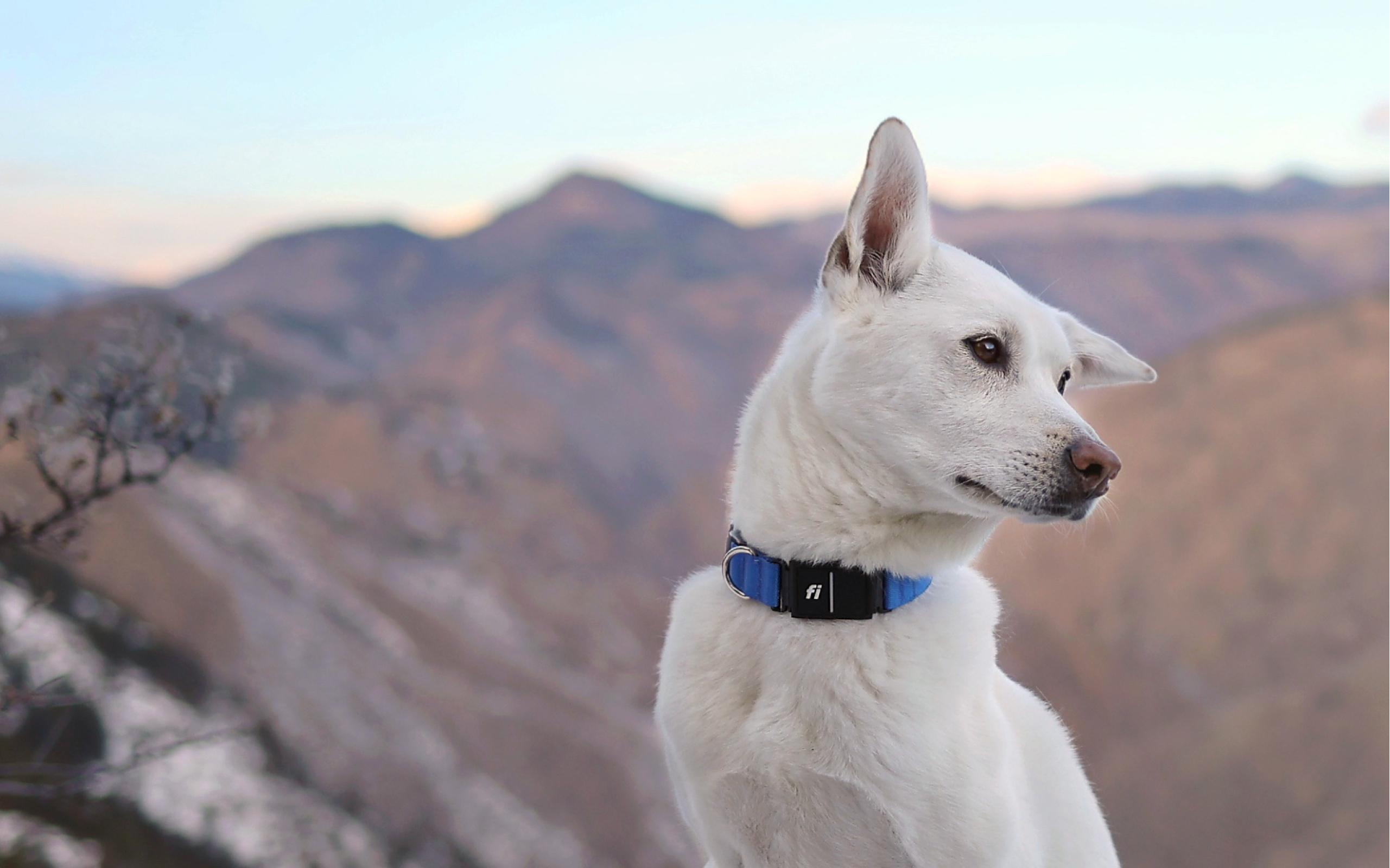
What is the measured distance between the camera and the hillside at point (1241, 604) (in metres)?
18.4

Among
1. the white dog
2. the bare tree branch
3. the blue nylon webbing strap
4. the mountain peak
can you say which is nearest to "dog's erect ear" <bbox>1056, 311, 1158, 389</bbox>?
the white dog

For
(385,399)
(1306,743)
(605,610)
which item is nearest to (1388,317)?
(1306,743)

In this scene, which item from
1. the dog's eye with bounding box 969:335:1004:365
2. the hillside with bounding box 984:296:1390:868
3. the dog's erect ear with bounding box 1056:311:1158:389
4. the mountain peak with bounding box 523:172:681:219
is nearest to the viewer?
the dog's eye with bounding box 969:335:1004:365

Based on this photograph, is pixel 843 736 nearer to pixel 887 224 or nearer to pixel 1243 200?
pixel 887 224

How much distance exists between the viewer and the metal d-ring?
2422mm

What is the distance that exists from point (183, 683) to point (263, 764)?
217 centimetres

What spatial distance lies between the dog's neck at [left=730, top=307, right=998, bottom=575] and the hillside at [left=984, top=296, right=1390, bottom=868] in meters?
16.9

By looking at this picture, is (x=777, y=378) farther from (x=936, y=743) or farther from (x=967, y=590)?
(x=936, y=743)

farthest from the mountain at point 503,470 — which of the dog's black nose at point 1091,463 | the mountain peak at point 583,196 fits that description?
the dog's black nose at point 1091,463

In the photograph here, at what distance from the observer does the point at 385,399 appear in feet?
75.7

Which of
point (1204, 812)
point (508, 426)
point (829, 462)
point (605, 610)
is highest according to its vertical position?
point (829, 462)

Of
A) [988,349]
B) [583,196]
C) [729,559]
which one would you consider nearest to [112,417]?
[729,559]

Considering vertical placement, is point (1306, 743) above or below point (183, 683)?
below

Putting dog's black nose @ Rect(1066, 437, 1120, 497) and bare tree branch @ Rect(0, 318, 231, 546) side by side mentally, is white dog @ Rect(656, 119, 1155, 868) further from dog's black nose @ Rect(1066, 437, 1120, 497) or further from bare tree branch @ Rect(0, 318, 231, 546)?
bare tree branch @ Rect(0, 318, 231, 546)
